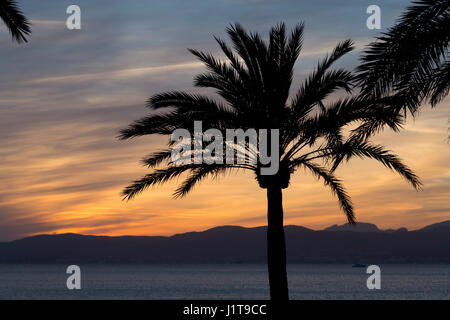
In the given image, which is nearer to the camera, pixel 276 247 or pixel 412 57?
pixel 412 57

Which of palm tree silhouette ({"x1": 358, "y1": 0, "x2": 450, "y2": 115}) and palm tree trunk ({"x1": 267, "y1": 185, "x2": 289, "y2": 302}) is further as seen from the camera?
palm tree trunk ({"x1": 267, "y1": 185, "x2": 289, "y2": 302})

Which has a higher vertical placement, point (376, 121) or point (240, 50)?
point (240, 50)

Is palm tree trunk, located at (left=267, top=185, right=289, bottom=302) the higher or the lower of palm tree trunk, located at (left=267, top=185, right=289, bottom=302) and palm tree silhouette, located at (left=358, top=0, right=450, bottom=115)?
the lower

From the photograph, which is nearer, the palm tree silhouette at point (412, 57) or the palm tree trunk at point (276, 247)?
the palm tree silhouette at point (412, 57)

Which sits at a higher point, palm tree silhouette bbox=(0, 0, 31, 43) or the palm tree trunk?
palm tree silhouette bbox=(0, 0, 31, 43)

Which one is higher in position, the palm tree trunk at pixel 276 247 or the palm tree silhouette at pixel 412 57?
the palm tree silhouette at pixel 412 57

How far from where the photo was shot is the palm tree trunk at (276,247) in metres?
17.5

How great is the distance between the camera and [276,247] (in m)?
17.7

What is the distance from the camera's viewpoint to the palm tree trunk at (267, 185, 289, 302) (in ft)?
57.4
